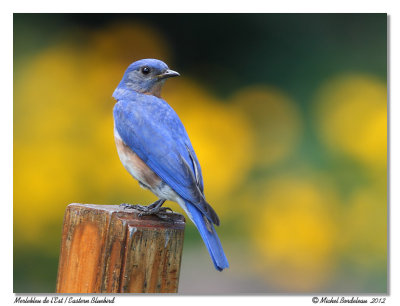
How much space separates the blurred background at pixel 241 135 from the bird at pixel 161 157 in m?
1.07

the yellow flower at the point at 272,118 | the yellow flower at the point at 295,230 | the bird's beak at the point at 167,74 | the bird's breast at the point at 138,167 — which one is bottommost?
the yellow flower at the point at 295,230

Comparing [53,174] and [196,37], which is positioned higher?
[196,37]

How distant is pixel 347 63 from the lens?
215 inches

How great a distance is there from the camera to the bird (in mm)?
3438

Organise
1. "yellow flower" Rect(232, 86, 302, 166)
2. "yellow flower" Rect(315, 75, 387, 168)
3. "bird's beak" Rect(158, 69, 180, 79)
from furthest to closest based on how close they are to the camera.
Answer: "yellow flower" Rect(232, 86, 302, 166), "yellow flower" Rect(315, 75, 387, 168), "bird's beak" Rect(158, 69, 180, 79)

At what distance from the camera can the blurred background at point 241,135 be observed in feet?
15.9

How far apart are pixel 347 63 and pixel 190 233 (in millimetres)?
2064

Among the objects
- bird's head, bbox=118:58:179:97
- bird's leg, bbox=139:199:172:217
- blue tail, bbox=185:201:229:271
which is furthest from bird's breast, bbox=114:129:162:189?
bird's head, bbox=118:58:179:97

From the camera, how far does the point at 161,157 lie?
3600 mm

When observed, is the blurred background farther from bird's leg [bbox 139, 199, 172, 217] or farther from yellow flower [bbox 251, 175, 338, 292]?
bird's leg [bbox 139, 199, 172, 217]

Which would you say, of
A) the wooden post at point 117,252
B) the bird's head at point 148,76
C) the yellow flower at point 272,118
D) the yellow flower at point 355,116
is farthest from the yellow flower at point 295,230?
the wooden post at point 117,252

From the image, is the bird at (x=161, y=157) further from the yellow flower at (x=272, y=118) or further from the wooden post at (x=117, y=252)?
the yellow flower at (x=272, y=118)

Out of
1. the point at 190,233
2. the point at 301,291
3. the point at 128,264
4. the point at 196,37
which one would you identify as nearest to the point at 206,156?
the point at 190,233

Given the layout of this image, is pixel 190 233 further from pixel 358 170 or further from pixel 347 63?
pixel 347 63
